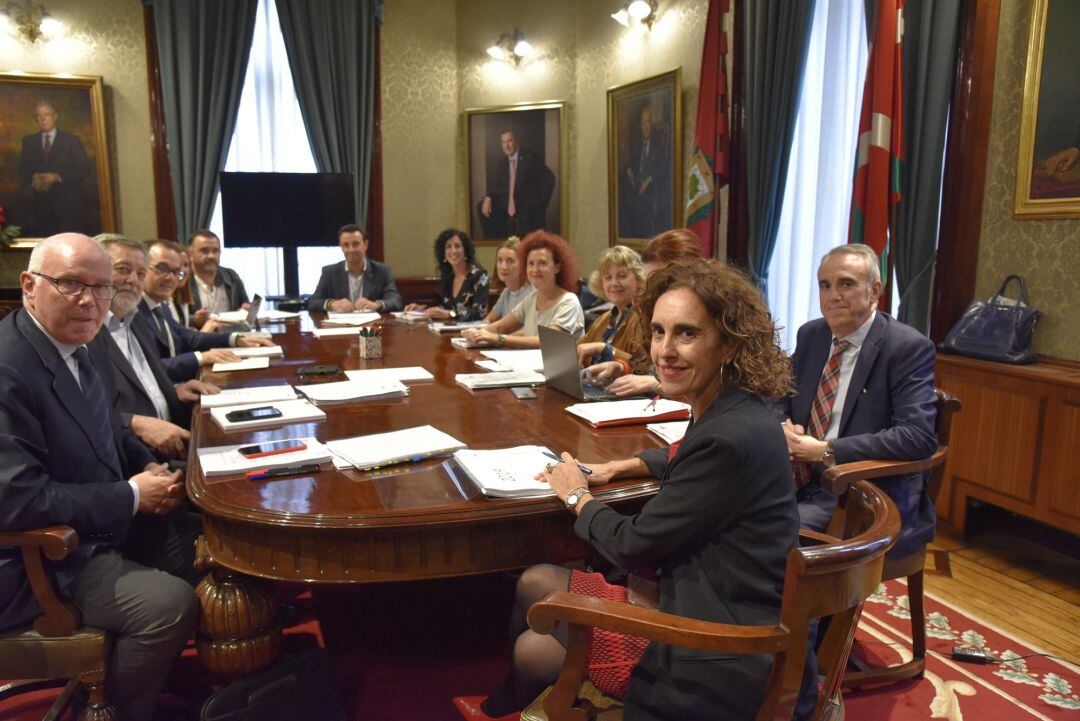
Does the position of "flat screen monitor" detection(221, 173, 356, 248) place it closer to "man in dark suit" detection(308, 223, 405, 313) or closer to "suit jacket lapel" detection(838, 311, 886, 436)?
"man in dark suit" detection(308, 223, 405, 313)

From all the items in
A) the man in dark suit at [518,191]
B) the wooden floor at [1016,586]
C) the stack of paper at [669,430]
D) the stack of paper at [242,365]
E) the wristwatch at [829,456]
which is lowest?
the wooden floor at [1016,586]

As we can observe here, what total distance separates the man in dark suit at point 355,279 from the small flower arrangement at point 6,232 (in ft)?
8.08

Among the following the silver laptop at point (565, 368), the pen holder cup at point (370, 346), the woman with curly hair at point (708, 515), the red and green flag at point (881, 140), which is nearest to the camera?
the woman with curly hair at point (708, 515)

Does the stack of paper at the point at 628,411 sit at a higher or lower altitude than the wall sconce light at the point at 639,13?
lower

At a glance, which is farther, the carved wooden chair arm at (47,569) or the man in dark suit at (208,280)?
the man in dark suit at (208,280)

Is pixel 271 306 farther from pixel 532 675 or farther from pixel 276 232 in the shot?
pixel 532 675

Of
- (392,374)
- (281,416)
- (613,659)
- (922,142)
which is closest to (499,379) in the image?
(392,374)

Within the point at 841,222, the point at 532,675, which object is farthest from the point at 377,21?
the point at 532,675

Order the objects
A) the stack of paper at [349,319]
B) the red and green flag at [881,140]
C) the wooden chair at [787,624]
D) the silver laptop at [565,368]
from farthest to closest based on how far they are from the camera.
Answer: the stack of paper at [349,319]
the red and green flag at [881,140]
the silver laptop at [565,368]
the wooden chair at [787,624]

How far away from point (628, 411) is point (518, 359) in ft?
3.50

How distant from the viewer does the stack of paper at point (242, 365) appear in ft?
10.7

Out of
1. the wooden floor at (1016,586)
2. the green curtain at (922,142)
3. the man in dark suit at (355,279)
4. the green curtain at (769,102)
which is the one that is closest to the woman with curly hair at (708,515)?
the wooden floor at (1016,586)

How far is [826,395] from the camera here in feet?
8.27

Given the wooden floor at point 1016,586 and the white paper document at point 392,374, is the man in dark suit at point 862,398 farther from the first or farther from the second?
the white paper document at point 392,374
